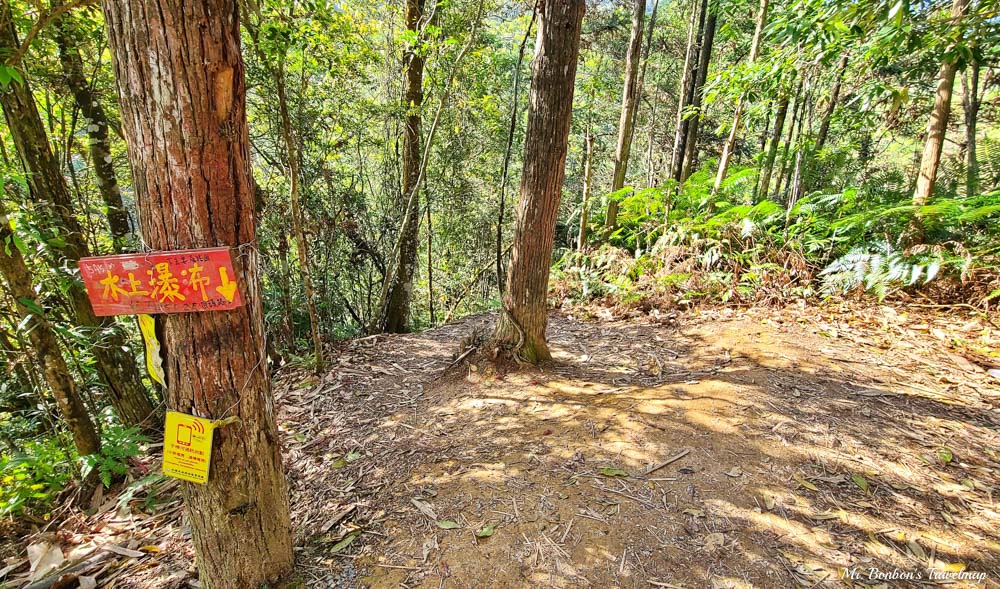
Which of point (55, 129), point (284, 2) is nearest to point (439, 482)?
point (284, 2)

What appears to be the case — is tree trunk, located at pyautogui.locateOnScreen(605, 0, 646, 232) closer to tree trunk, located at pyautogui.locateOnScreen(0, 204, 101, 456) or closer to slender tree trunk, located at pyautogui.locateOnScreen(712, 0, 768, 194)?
slender tree trunk, located at pyautogui.locateOnScreen(712, 0, 768, 194)

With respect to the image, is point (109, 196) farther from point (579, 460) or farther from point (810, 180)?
point (810, 180)

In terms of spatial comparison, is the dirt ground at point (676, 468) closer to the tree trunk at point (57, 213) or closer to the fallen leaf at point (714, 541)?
the fallen leaf at point (714, 541)

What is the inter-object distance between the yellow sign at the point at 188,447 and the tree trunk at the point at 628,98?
6437 mm

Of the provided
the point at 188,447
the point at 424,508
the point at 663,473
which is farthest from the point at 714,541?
the point at 188,447

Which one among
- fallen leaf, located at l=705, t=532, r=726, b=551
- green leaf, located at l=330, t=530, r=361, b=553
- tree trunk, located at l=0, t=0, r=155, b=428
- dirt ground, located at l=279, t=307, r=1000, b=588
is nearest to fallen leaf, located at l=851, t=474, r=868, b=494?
dirt ground, located at l=279, t=307, r=1000, b=588

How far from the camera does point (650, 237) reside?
6.59 m

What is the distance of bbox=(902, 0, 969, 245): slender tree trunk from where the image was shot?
438 centimetres

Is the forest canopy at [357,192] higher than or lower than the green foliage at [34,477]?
higher

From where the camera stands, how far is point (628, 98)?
21.8 ft

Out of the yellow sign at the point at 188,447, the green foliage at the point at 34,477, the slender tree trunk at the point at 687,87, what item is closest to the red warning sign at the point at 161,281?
the yellow sign at the point at 188,447

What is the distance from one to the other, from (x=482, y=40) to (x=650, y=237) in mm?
4151

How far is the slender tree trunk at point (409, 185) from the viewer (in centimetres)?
580

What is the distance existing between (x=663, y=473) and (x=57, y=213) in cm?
430
